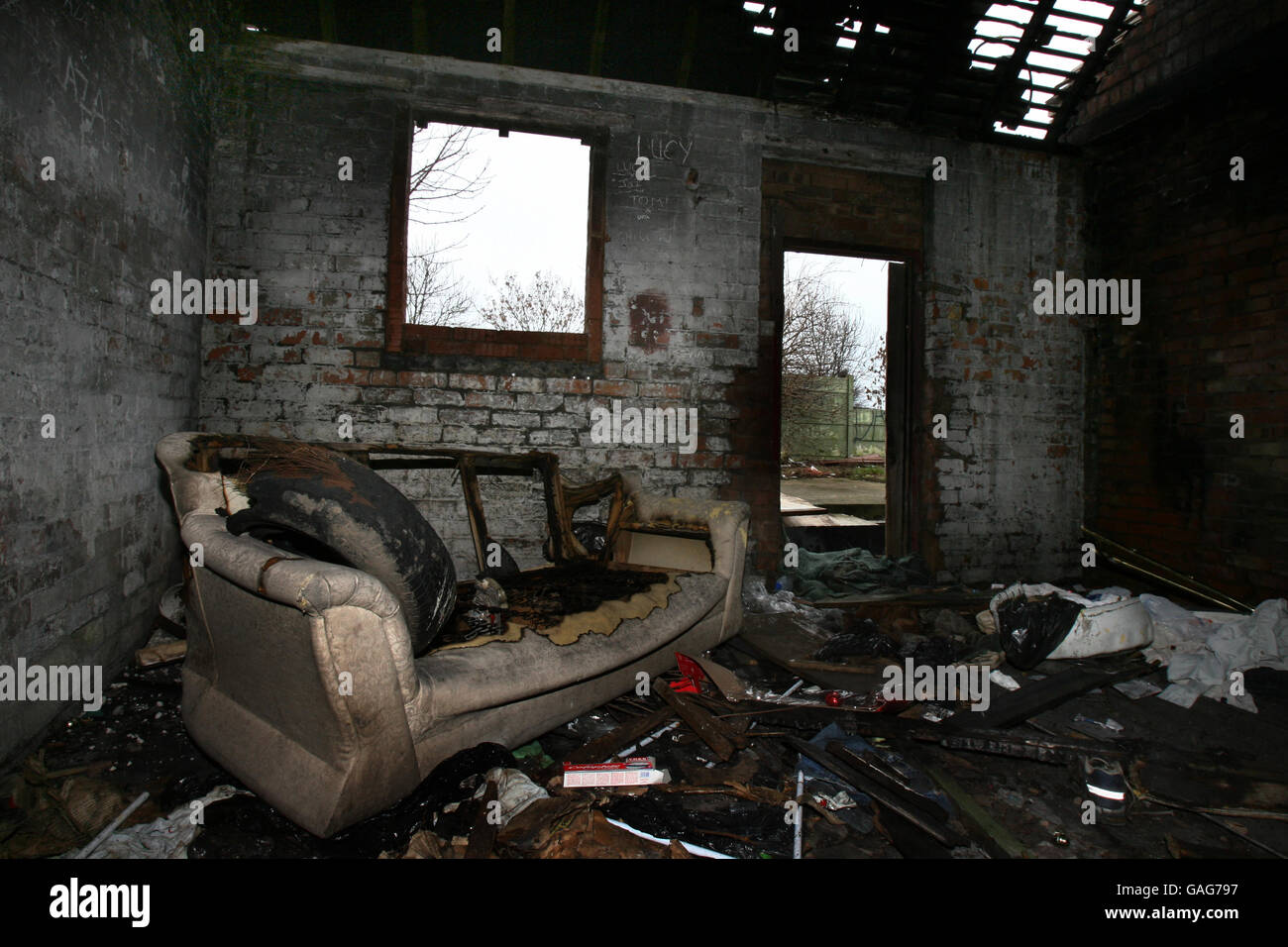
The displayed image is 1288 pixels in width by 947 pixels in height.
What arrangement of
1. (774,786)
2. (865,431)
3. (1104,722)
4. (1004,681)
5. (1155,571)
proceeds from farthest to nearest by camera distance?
(865,431), (1155,571), (1004,681), (1104,722), (774,786)

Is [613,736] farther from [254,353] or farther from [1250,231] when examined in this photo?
[1250,231]

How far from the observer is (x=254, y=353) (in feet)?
11.3

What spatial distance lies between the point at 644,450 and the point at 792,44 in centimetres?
279

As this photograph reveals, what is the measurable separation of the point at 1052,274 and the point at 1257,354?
138cm

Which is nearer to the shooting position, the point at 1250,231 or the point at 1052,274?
the point at 1250,231

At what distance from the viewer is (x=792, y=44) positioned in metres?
3.96

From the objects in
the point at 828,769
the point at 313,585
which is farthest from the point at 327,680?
the point at 828,769

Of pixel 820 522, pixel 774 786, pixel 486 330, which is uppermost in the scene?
pixel 486 330

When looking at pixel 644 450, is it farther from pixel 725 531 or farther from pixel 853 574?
pixel 853 574

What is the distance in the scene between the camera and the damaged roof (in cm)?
359

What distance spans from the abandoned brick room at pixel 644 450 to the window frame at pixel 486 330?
2cm

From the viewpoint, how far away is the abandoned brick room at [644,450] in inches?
63.9

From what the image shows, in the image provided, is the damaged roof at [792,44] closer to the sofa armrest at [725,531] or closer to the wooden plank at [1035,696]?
the sofa armrest at [725,531]
